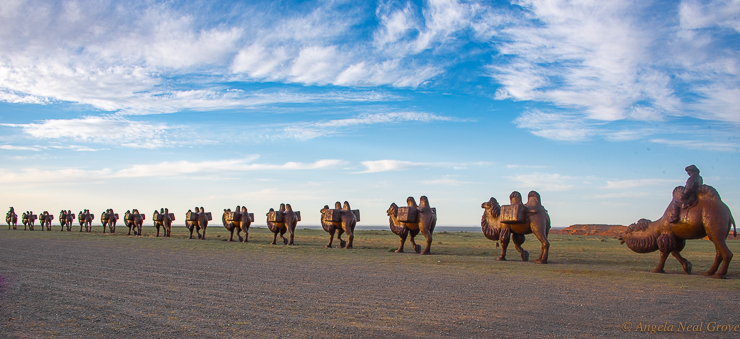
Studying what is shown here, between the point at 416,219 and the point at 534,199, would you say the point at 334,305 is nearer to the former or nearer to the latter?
the point at 534,199

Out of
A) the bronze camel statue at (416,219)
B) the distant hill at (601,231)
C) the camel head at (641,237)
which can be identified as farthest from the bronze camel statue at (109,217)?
the distant hill at (601,231)

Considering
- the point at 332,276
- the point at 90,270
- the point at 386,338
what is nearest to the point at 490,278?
the point at 332,276

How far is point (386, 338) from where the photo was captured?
6234 millimetres

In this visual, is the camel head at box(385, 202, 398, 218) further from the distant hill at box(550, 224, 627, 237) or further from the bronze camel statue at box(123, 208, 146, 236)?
the distant hill at box(550, 224, 627, 237)

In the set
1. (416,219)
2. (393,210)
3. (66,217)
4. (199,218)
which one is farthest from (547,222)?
(66,217)

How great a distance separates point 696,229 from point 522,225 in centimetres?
572

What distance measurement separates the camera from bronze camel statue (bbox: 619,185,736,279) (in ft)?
41.3

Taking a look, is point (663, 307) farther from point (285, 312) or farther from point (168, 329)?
point (168, 329)

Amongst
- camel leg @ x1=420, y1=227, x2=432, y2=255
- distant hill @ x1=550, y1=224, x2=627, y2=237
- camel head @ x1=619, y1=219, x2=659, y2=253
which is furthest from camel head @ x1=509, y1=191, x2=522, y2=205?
distant hill @ x1=550, y1=224, x2=627, y2=237

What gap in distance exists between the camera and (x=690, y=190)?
515 inches

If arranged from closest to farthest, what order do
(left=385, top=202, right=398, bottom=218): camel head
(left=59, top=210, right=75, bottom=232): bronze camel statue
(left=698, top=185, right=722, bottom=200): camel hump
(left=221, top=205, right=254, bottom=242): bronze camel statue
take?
(left=698, top=185, right=722, bottom=200): camel hump, (left=385, top=202, right=398, bottom=218): camel head, (left=221, top=205, right=254, bottom=242): bronze camel statue, (left=59, top=210, right=75, bottom=232): bronze camel statue

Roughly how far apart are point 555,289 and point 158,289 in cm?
848

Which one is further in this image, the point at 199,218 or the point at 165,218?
the point at 165,218

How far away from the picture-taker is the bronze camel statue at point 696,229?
12586 mm
